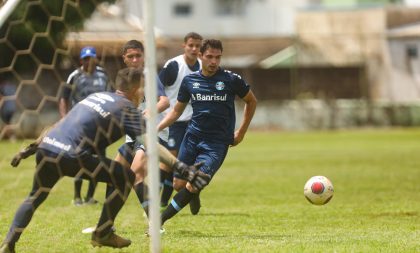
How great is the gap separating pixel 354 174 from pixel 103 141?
36.6ft

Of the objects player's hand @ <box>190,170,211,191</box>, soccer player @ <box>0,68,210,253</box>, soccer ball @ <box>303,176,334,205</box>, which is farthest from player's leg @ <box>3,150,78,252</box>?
soccer ball @ <box>303,176,334,205</box>

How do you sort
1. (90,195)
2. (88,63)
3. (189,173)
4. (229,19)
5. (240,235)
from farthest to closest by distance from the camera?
(229,19)
(90,195)
(88,63)
(240,235)
(189,173)

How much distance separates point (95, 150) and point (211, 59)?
2243 mm

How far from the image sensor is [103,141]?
8.77 meters

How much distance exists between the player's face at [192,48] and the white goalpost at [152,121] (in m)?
4.42

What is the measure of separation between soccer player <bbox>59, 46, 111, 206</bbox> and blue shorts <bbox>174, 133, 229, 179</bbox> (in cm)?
305

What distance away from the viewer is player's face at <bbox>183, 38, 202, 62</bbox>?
12453 mm

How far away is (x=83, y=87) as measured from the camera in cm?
1441

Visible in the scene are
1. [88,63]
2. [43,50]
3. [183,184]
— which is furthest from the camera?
[43,50]

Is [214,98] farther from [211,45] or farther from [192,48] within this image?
[192,48]

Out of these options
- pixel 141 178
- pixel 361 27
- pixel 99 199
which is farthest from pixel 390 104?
pixel 141 178

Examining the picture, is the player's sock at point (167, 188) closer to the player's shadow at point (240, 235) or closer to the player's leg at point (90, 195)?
the player's leg at point (90, 195)

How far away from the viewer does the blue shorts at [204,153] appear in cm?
1063

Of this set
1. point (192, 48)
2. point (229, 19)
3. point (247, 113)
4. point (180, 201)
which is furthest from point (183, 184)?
point (229, 19)
